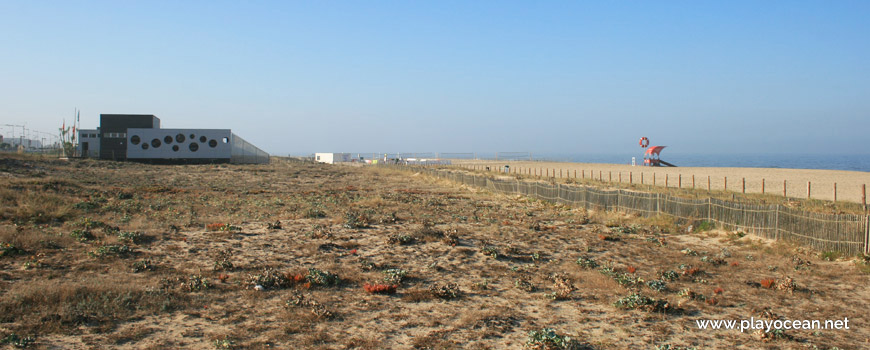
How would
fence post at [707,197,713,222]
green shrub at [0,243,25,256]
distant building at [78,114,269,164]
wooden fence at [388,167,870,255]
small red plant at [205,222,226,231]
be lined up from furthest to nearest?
distant building at [78,114,269,164]
fence post at [707,197,713,222]
small red plant at [205,222,226,231]
wooden fence at [388,167,870,255]
green shrub at [0,243,25,256]

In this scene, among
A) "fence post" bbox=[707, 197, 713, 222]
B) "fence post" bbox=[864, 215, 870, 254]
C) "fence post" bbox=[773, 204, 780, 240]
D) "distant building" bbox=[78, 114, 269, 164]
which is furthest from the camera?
"distant building" bbox=[78, 114, 269, 164]

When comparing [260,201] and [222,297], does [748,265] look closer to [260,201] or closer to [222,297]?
[222,297]

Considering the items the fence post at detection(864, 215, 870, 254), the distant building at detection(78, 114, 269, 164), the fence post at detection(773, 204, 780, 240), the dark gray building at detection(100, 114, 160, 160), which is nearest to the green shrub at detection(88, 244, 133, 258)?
the fence post at detection(773, 204, 780, 240)

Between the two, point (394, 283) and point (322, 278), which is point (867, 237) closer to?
point (394, 283)

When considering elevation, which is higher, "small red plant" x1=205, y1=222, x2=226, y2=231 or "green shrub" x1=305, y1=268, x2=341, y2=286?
"small red plant" x1=205, y1=222, x2=226, y2=231

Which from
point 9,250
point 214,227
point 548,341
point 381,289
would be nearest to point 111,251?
point 9,250

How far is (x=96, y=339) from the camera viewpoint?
280 inches

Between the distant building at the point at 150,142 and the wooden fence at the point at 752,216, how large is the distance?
2314 inches

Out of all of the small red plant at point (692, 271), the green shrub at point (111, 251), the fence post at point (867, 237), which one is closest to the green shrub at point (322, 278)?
the green shrub at point (111, 251)

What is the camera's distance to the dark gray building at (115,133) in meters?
68.3

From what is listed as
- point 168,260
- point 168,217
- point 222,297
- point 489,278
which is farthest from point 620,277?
point 168,217

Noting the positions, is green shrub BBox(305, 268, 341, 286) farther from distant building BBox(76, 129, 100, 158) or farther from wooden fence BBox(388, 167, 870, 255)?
distant building BBox(76, 129, 100, 158)

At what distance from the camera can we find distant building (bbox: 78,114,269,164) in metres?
68.0

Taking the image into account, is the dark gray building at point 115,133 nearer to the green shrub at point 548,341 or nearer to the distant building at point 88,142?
the distant building at point 88,142
